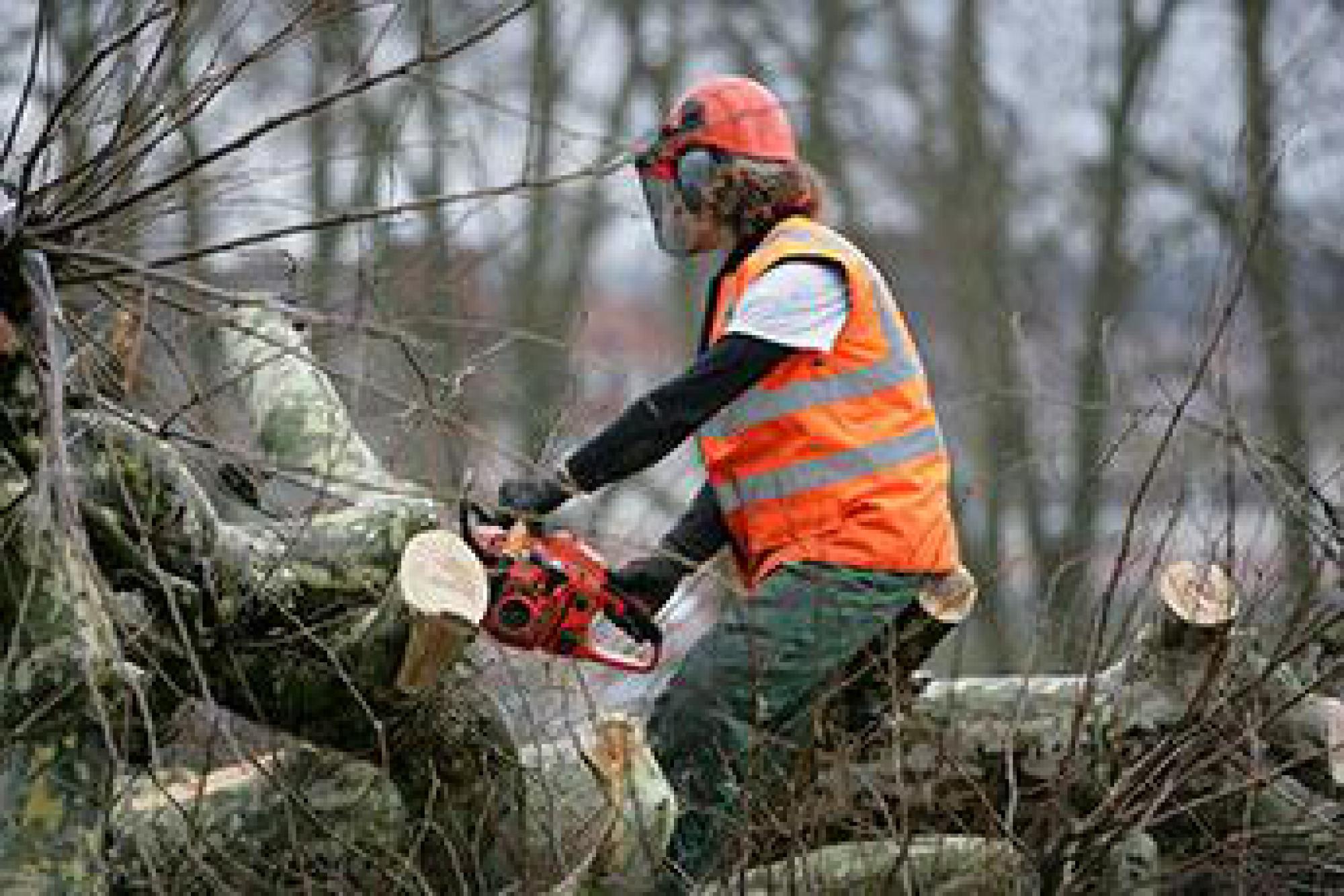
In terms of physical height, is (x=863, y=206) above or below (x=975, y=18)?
below

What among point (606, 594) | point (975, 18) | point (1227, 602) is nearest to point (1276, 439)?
point (975, 18)

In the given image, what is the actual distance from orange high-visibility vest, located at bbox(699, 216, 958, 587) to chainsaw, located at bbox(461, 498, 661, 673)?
1.43 feet

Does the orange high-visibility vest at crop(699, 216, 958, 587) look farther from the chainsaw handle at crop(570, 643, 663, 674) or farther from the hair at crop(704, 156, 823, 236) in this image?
the chainsaw handle at crop(570, 643, 663, 674)

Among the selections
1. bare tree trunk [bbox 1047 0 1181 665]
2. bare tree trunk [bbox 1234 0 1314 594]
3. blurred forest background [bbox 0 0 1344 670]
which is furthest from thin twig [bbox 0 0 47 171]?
bare tree trunk [bbox 1047 0 1181 665]

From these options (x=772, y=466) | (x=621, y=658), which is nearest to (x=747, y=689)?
(x=621, y=658)

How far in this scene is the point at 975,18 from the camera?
2408 centimetres

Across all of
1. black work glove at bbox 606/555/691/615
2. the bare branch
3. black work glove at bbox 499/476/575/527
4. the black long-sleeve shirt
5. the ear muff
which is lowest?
black work glove at bbox 606/555/691/615

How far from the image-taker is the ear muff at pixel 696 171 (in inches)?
245

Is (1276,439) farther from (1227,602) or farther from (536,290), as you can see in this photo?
(1227,602)

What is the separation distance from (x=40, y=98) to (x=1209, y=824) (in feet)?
11.5

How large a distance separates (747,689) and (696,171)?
129cm

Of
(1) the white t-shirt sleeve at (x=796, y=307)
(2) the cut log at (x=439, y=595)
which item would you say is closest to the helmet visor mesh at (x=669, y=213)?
(1) the white t-shirt sleeve at (x=796, y=307)

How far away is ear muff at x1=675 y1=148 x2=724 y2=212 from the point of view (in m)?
6.23

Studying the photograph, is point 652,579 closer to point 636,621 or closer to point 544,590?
point 636,621
